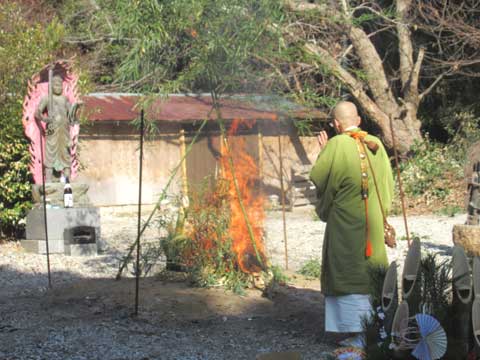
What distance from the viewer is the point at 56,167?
12.1 metres

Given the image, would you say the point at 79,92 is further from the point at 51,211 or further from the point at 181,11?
the point at 181,11

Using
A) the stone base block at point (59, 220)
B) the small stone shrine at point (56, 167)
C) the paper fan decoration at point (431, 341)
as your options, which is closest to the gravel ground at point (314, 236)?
the stone base block at point (59, 220)

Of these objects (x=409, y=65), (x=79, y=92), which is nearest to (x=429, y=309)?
(x=79, y=92)

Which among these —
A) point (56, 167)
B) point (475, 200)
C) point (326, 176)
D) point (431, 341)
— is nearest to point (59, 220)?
point (56, 167)

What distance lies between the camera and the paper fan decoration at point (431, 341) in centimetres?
324

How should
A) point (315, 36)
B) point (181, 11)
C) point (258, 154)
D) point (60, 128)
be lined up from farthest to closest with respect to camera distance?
point (258, 154), point (315, 36), point (60, 128), point (181, 11)

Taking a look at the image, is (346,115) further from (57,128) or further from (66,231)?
(57,128)

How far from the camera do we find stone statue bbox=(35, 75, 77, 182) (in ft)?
39.1

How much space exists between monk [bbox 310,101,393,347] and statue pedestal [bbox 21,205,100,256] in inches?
245

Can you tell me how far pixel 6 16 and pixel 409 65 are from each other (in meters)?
9.76

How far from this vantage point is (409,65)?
18.7 metres

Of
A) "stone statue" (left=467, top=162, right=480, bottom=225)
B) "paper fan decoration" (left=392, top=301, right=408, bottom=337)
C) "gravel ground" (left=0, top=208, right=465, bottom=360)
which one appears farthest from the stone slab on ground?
"paper fan decoration" (left=392, top=301, right=408, bottom=337)

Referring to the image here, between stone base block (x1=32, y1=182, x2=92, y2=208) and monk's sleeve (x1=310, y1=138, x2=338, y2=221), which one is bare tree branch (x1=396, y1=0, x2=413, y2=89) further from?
monk's sleeve (x1=310, y1=138, x2=338, y2=221)

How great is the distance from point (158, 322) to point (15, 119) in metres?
7.09
